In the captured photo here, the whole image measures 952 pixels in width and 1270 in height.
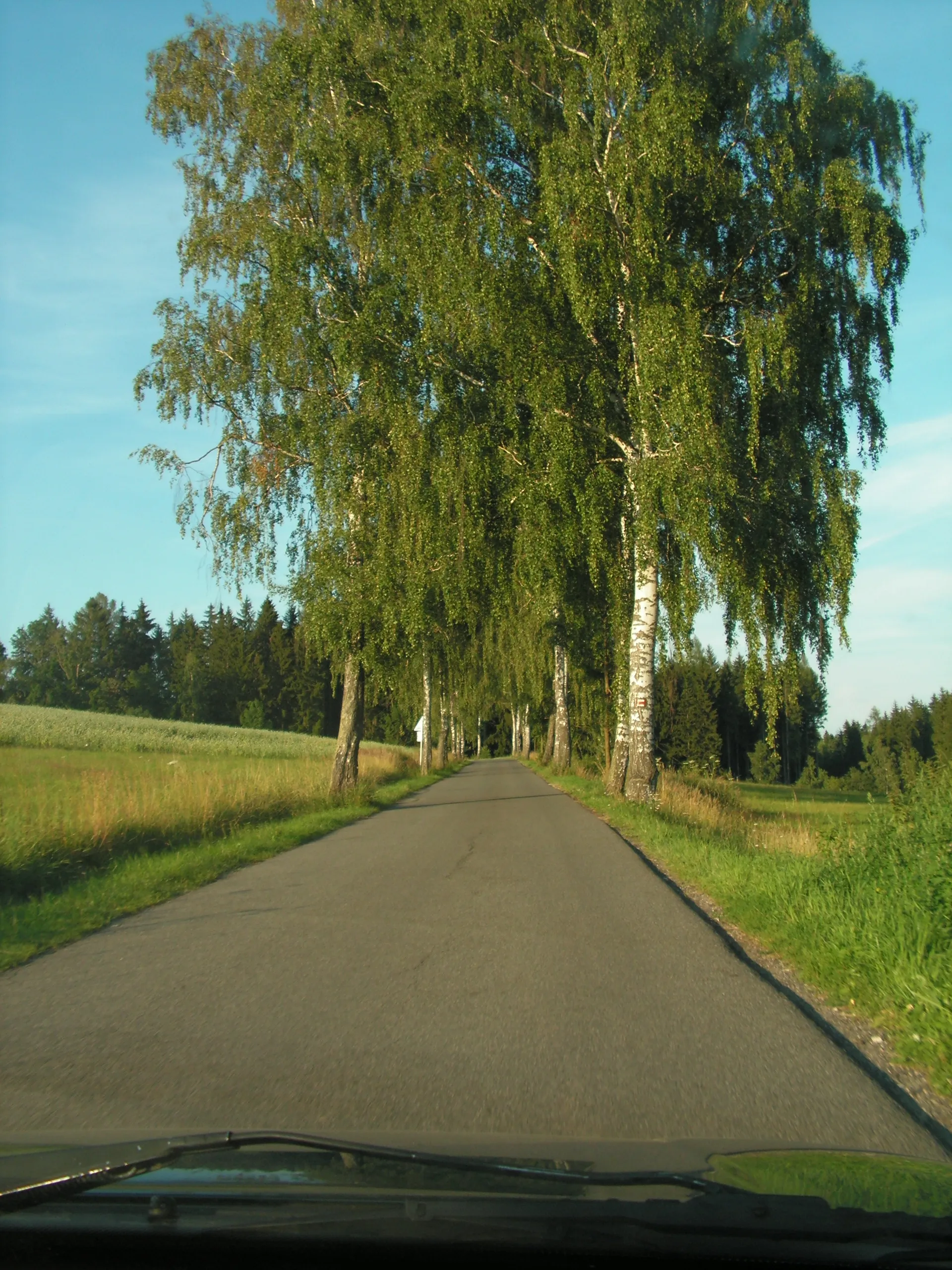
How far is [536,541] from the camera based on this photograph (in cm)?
1803

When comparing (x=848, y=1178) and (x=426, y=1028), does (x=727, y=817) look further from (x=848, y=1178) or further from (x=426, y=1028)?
(x=848, y=1178)

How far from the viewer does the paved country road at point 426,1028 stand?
419cm

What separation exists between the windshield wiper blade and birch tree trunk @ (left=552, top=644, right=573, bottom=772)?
115 ft

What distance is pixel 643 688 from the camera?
18.8 meters

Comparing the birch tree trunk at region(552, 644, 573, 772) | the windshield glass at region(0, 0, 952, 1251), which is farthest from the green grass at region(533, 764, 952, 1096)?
the birch tree trunk at region(552, 644, 573, 772)

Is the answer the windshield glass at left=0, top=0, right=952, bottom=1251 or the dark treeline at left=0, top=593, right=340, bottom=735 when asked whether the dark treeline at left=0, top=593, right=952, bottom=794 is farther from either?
the windshield glass at left=0, top=0, right=952, bottom=1251

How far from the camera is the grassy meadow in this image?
9234 millimetres

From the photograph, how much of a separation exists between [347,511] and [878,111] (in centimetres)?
1200

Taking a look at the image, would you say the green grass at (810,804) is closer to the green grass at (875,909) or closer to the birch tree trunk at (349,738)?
the green grass at (875,909)

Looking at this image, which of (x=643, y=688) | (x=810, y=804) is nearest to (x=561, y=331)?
(x=643, y=688)

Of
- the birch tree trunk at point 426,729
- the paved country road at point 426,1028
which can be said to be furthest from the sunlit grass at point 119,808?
the birch tree trunk at point 426,729

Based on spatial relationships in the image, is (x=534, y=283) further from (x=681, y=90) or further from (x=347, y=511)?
(x=347, y=511)

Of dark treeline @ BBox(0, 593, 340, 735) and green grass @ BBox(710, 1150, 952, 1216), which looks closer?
green grass @ BBox(710, 1150, 952, 1216)

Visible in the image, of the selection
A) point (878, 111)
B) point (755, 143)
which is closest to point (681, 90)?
point (755, 143)
